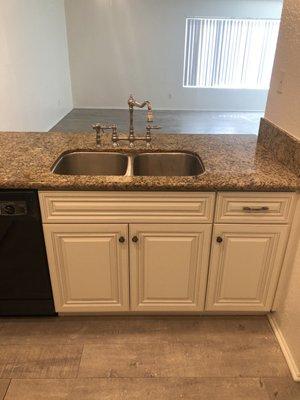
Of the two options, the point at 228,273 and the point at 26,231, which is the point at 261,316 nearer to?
the point at 228,273

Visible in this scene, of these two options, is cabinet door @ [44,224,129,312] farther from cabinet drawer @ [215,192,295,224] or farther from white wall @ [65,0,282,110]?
white wall @ [65,0,282,110]

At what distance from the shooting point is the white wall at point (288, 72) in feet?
4.82

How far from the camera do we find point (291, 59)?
1.53 metres

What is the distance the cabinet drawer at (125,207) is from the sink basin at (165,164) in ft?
1.35

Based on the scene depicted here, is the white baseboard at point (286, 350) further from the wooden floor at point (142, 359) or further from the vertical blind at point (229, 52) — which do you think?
the vertical blind at point (229, 52)

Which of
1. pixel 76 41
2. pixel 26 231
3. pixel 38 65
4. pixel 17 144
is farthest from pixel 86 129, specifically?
pixel 26 231

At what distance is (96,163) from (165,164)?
16.8 inches

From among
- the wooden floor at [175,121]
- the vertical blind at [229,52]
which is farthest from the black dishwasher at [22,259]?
the vertical blind at [229,52]

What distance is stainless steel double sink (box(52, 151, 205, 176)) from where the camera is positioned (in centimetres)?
182

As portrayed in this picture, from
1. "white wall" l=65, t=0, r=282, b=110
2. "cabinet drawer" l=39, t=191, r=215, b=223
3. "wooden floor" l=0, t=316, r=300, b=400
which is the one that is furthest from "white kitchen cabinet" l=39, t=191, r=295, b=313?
"white wall" l=65, t=0, r=282, b=110

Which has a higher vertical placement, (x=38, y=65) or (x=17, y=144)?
(x=38, y=65)

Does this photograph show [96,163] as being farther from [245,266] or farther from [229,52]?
[229,52]

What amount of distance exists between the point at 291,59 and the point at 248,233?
35.8 inches

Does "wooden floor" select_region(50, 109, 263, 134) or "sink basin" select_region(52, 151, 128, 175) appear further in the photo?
"wooden floor" select_region(50, 109, 263, 134)
